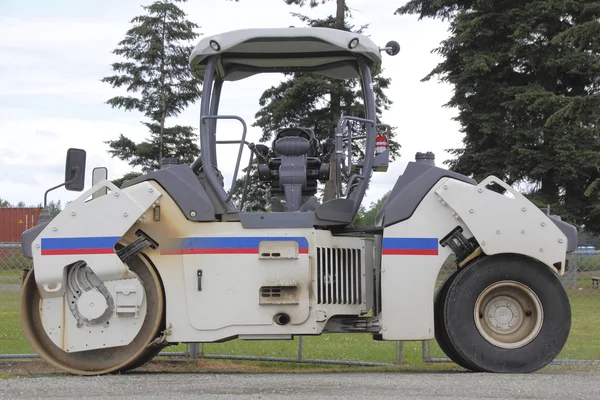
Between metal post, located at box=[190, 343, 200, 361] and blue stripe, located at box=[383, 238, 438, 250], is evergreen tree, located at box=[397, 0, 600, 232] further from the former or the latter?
blue stripe, located at box=[383, 238, 438, 250]

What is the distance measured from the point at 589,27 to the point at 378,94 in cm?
673

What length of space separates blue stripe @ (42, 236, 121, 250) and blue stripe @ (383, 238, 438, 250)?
2.39 meters

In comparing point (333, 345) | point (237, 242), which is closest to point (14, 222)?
point (333, 345)

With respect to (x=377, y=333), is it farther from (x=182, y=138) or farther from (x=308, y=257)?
(x=182, y=138)

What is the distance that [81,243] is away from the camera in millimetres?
7344

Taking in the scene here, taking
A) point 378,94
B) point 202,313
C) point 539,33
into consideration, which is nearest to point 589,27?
point 378,94

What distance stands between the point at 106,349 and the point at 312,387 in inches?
83.1

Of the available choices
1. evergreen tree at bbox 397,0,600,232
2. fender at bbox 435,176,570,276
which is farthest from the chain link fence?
evergreen tree at bbox 397,0,600,232

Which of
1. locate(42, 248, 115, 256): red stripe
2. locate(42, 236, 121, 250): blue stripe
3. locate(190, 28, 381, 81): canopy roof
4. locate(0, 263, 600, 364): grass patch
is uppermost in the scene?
locate(190, 28, 381, 81): canopy roof

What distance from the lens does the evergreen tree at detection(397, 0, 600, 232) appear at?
28.0 meters

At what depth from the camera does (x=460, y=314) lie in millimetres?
7375

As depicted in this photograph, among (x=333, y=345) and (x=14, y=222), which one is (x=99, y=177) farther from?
(x=14, y=222)

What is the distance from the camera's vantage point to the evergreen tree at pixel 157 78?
109 feet

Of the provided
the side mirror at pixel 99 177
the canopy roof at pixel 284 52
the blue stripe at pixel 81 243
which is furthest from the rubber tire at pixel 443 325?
the side mirror at pixel 99 177
